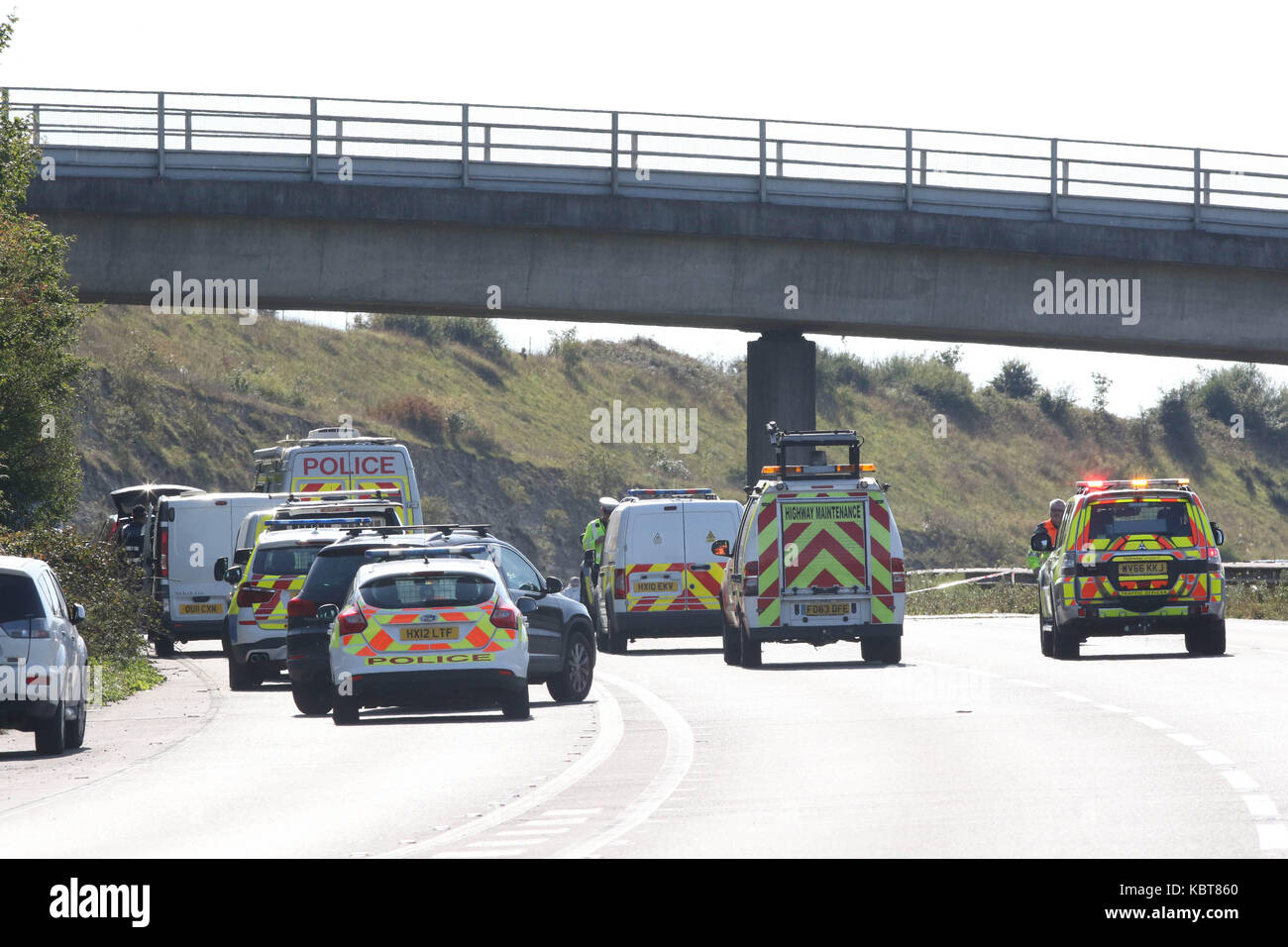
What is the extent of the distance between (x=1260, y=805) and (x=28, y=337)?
2338 centimetres

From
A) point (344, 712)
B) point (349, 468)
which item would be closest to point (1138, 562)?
point (344, 712)

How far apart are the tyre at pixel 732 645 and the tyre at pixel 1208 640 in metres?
5.40

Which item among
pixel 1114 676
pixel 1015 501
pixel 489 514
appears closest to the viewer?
pixel 1114 676

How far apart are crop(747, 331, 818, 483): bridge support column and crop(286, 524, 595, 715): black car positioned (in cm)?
1882

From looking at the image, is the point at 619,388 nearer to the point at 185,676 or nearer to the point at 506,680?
the point at 185,676

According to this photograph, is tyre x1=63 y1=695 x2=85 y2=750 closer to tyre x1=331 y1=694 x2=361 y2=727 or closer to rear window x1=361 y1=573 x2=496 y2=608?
tyre x1=331 y1=694 x2=361 y2=727

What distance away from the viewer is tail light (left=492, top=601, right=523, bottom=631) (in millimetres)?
18547

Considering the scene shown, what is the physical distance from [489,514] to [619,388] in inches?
883

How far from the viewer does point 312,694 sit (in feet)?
67.7

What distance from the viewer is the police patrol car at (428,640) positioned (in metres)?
18.4

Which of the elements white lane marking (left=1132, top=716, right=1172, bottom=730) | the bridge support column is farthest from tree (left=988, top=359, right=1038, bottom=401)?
white lane marking (left=1132, top=716, right=1172, bottom=730)

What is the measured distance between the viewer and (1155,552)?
2509cm
